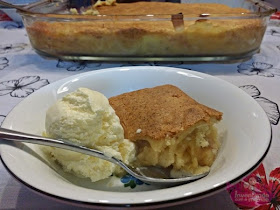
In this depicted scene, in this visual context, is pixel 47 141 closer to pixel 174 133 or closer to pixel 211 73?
pixel 174 133

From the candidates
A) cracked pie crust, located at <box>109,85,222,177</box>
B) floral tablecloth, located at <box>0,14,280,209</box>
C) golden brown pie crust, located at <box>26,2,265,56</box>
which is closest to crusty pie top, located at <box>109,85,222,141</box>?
cracked pie crust, located at <box>109,85,222,177</box>

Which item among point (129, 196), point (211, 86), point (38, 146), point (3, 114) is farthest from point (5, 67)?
point (129, 196)

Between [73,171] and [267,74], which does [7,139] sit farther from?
[267,74]

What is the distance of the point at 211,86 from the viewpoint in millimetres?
768

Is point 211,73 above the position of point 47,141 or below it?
below

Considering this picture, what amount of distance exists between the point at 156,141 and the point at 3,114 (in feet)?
1.80

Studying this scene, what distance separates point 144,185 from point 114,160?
82 millimetres

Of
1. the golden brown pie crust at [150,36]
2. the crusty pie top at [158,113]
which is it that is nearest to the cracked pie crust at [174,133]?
the crusty pie top at [158,113]

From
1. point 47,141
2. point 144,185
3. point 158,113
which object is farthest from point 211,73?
point 47,141

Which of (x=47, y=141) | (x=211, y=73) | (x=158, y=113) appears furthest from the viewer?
(x=211, y=73)

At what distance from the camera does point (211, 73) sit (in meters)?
1.19

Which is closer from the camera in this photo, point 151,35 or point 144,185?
point 144,185

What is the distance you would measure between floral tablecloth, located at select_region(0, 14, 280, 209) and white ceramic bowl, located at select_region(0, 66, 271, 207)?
5 cm

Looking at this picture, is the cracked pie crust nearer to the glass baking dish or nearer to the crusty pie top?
the crusty pie top
